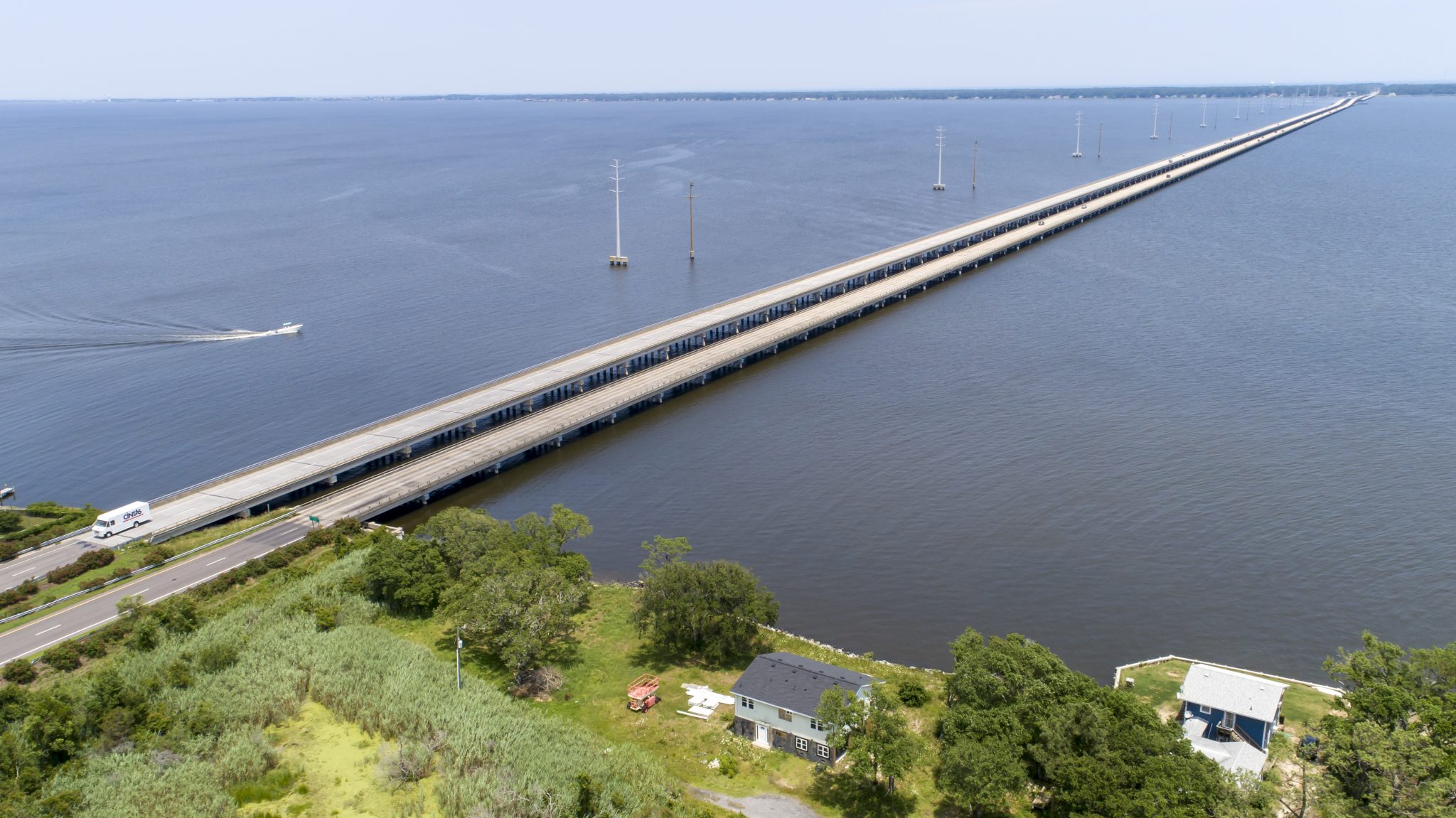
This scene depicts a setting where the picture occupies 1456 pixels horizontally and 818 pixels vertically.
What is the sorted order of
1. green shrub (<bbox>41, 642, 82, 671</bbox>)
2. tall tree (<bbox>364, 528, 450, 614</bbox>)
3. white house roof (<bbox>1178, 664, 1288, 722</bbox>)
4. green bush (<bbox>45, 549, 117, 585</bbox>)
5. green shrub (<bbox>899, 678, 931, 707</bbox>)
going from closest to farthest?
white house roof (<bbox>1178, 664, 1288, 722</bbox>)
green shrub (<bbox>899, 678, 931, 707</bbox>)
green shrub (<bbox>41, 642, 82, 671</bbox>)
tall tree (<bbox>364, 528, 450, 614</bbox>)
green bush (<bbox>45, 549, 117, 585</bbox>)

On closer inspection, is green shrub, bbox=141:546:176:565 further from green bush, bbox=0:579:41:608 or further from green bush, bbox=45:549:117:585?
green bush, bbox=0:579:41:608

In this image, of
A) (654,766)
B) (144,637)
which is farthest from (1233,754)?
(144,637)

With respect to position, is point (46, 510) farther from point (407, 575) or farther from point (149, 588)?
point (407, 575)

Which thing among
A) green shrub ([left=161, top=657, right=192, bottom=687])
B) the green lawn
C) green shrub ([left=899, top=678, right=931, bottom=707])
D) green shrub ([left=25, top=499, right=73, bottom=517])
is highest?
green shrub ([left=25, top=499, right=73, bottom=517])

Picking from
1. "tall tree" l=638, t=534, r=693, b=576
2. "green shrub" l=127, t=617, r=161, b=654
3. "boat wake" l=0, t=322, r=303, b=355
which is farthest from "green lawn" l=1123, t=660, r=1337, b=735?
"boat wake" l=0, t=322, r=303, b=355

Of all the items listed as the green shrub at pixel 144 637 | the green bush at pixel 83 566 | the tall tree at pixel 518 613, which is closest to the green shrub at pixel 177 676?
the green shrub at pixel 144 637

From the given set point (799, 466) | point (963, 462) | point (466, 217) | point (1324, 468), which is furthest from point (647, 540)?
point (466, 217)
